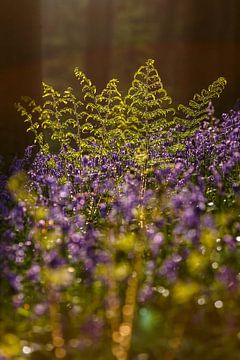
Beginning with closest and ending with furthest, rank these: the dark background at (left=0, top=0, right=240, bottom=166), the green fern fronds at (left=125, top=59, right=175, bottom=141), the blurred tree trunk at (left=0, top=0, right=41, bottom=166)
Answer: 1. the green fern fronds at (left=125, top=59, right=175, bottom=141)
2. the blurred tree trunk at (left=0, top=0, right=41, bottom=166)
3. the dark background at (left=0, top=0, right=240, bottom=166)

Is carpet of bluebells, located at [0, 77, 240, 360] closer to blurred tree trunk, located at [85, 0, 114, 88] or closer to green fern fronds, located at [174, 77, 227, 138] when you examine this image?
green fern fronds, located at [174, 77, 227, 138]

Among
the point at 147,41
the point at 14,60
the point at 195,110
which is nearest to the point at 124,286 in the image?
the point at 195,110

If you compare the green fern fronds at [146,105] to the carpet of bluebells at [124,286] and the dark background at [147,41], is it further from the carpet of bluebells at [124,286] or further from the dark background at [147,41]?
the carpet of bluebells at [124,286]

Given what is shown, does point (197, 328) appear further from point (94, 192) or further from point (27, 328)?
point (94, 192)

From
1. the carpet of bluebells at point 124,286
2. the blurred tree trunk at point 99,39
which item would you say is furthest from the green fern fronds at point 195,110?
the carpet of bluebells at point 124,286

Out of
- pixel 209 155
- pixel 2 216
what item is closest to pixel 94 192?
pixel 2 216

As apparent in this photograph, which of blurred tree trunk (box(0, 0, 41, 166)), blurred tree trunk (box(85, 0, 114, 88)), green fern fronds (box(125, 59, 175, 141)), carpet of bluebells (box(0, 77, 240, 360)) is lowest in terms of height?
carpet of bluebells (box(0, 77, 240, 360))

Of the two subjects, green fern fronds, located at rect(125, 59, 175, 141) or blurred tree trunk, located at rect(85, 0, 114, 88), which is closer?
green fern fronds, located at rect(125, 59, 175, 141)

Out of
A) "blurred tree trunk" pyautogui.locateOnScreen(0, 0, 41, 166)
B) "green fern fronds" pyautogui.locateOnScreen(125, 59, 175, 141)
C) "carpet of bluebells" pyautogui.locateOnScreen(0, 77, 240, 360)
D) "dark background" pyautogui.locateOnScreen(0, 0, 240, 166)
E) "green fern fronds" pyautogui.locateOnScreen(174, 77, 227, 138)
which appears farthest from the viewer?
"dark background" pyautogui.locateOnScreen(0, 0, 240, 166)

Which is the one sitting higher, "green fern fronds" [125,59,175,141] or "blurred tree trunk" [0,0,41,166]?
"blurred tree trunk" [0,0,41,166]

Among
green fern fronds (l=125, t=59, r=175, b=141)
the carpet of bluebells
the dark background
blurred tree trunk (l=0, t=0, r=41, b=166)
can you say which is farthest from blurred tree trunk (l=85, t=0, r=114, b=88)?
the carpet of bluebells
